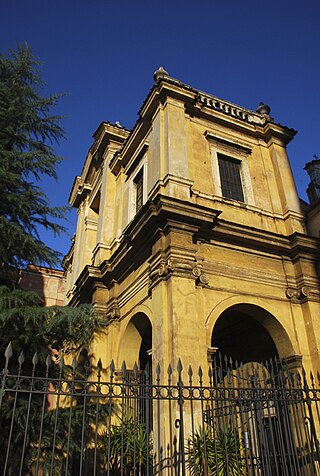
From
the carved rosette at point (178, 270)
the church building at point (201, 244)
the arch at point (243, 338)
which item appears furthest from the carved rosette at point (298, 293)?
the carved rosette at point (178, 270)

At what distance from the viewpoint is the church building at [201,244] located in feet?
30.5

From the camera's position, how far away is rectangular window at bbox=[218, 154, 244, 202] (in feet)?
40.2

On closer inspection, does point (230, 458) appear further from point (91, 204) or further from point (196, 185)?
point (91, 204)

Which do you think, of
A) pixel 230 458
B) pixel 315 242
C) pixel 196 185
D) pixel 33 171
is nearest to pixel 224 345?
pixel 315 242

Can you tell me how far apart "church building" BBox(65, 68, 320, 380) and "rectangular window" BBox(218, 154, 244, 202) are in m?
0.04

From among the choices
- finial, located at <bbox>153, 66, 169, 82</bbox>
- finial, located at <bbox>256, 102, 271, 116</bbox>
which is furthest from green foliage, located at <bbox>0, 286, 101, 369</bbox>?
finial, located at <bbox>256, 102, 271, 116</bbox>

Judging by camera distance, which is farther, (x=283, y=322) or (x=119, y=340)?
(x=119, y=340)

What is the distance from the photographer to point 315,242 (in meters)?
11.3

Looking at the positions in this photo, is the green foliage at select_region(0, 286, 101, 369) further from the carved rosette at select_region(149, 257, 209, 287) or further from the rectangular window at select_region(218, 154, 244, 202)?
the rectangular window at select_region(218, 154, 244, 202)

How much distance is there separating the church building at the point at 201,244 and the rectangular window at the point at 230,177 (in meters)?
0.04

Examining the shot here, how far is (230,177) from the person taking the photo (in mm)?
12641

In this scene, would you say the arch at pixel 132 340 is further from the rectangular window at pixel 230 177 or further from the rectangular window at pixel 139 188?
the rectangular window at pixel 230 177

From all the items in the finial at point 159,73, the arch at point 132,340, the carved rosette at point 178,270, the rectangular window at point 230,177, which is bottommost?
the arch at point 132,340

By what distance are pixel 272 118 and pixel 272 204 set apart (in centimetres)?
367
